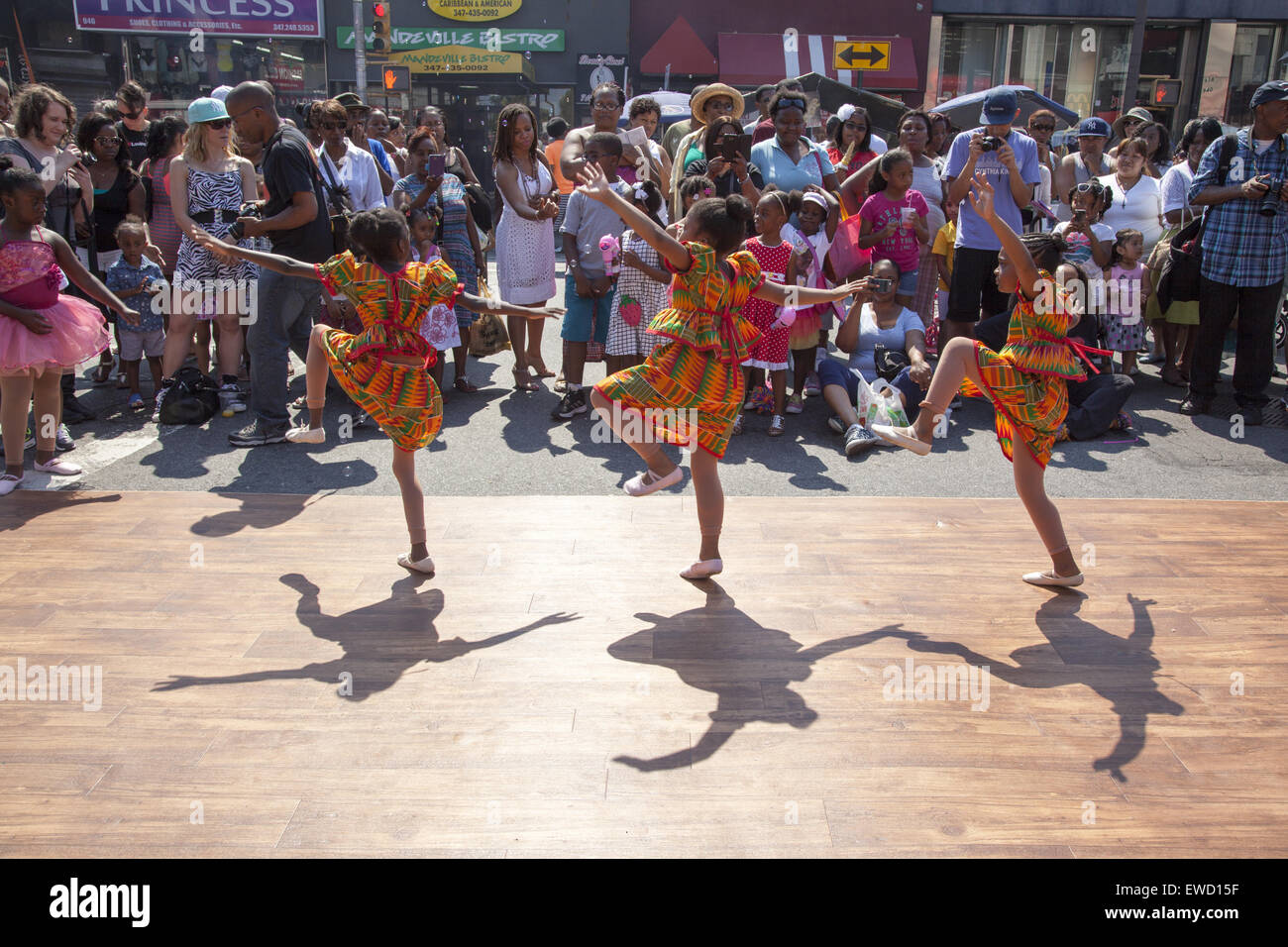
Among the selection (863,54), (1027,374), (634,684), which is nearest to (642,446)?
(634,684)

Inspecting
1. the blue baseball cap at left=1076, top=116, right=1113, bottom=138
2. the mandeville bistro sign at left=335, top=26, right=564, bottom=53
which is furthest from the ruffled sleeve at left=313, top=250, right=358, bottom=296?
the mandeville bistro sign at left=335, top=26, right=564, bottom=53

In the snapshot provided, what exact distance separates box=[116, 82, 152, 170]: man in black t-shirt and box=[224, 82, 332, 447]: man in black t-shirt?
2.38m

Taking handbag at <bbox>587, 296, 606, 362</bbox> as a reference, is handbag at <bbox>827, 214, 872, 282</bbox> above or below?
above

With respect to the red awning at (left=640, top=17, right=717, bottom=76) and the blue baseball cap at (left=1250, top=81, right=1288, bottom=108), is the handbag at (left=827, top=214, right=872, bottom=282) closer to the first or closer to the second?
the blue baseball cap at (left=1250, top=81, right=1288, bottom=108)

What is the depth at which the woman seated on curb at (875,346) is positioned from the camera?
6.37 m

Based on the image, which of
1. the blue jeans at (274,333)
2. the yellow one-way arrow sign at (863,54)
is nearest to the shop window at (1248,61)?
the yellow one-way arrow sign at (863,54)

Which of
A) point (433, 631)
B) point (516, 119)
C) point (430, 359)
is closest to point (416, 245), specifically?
point (516, 119)

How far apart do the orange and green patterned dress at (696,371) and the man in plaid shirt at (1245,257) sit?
4.56 m

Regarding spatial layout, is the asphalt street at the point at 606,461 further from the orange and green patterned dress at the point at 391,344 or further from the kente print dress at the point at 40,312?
the orange and green patterned dress at the point at 391,344

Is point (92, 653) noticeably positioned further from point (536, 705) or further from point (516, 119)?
point (516, 119)

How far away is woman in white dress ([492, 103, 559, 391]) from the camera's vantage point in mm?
6988

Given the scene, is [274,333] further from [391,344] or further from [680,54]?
[680,54]

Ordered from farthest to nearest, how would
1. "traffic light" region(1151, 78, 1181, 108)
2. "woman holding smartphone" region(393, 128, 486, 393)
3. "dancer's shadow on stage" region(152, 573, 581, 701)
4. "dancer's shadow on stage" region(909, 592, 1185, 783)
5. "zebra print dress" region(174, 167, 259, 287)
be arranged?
"traffic light" region(1151, 78, 1181, 108) < "woman holding smartphone" region(393, 128, 486, 393) < "zebra print dress" region(174, 167, 259, 287) < "dancer's shadow on stage" region(152, 573, 581, 701) < "dancer's shadow on stage" region(909, 592, 1185, 783)

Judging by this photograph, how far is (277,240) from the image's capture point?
229 inches
